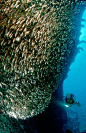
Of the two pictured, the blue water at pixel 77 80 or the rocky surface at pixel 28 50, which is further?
the blue water at pixel 77 80

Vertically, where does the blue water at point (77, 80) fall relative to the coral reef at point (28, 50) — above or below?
above

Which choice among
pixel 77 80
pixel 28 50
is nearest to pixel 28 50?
pixel 28 50

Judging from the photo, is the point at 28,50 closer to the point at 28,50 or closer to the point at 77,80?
the point at 28,50

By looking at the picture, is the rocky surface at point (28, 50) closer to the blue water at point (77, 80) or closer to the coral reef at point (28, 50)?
the coral reef at point (28, 50)

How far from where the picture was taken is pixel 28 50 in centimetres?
293

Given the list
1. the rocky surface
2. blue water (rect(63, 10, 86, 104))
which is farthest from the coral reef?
blue water (rect(63, 10, 86, 104))

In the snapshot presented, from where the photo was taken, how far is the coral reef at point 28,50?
8.64 ft

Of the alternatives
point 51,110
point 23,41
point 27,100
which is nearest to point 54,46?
point 23,41

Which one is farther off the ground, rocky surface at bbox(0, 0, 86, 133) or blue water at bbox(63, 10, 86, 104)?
blue water at bbox(63, 10, 86, 104)

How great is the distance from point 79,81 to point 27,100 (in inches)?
5316

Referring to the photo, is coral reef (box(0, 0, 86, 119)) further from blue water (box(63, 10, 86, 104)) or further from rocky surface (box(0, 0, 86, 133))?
blue water (box(63, 10, 86, 104))

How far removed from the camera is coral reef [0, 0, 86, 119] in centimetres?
263

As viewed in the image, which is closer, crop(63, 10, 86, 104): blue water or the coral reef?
the coral reef

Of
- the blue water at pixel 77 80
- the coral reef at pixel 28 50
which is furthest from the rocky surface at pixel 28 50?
the blue water at pixel 77 80
